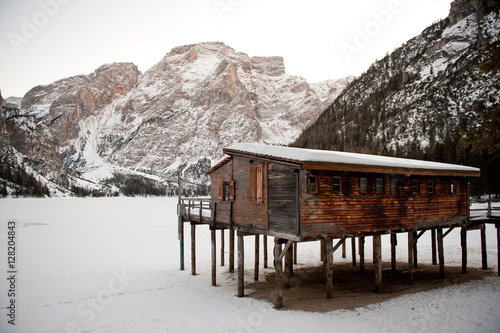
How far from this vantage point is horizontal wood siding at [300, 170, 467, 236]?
15.1 meters

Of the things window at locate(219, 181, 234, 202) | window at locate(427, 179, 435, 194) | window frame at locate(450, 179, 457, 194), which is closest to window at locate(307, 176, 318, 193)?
window at locate(219, 181, 234, 202)

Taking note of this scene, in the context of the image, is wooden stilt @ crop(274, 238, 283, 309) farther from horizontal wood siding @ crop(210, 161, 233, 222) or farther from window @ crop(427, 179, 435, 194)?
window @ crop(427, 179, 435, 194)

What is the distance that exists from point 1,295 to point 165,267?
1055cm

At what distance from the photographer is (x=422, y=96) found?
127m

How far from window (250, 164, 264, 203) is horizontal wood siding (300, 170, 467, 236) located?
2598mm

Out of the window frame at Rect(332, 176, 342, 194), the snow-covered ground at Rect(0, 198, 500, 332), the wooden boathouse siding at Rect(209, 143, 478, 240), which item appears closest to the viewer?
the snow-covered ground at Rect(0, 198, 500, 332)

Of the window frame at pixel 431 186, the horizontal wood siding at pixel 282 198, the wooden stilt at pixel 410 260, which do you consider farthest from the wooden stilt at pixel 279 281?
the window frame at pixel 431 186

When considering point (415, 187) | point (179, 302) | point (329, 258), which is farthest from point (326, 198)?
point (179, 302)

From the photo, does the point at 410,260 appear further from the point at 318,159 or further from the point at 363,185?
the point at 318,159

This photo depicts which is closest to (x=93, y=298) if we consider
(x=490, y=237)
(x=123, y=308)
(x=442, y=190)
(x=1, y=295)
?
(x=123, y=308)

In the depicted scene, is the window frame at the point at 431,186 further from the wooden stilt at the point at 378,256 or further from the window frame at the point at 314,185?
the window frame at the point at 314,185

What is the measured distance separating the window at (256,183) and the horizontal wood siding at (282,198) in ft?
1.75

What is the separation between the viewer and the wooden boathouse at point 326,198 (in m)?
15.1

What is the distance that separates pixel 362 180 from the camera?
16891 millimetres
